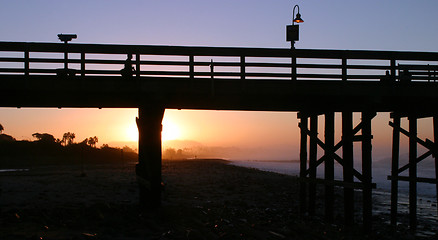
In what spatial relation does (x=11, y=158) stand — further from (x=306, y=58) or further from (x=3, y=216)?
(x=306, y=58)

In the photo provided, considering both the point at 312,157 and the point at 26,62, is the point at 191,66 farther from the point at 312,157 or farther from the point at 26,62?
the point at 312,157

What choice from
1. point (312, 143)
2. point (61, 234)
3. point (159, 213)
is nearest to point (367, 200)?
point (312, 143)

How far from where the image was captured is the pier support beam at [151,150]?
12.3 m

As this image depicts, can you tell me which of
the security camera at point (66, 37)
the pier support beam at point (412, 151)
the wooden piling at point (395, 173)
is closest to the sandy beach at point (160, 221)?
the wooden piling at point (395, 173)

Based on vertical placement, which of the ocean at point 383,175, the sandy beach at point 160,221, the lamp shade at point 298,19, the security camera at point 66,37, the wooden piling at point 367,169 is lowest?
the ocean at point 383,175

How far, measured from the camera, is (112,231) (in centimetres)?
1022

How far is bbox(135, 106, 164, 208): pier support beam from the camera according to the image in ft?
40.2

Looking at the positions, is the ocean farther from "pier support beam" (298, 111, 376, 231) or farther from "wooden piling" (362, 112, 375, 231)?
"wooden piling" (362, 112, 375, 231)

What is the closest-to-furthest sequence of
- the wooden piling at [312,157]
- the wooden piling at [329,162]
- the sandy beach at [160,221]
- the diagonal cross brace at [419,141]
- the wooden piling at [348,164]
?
the sandy beach at [160,221] → the wooden piling at [348,164] → the wooden piling at [329,162] → the wooden piling at [312,157] → the diagonal cross brace at [419,141]

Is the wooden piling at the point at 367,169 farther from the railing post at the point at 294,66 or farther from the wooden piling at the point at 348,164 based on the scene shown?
the railing post at the point at 294,66

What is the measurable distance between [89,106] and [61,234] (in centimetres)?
550

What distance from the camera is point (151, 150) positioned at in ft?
40.2

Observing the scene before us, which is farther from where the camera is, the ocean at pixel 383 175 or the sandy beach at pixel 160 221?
the ocean at pixel 383 175

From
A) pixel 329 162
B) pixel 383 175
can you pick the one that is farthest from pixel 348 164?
pixel 383 175
